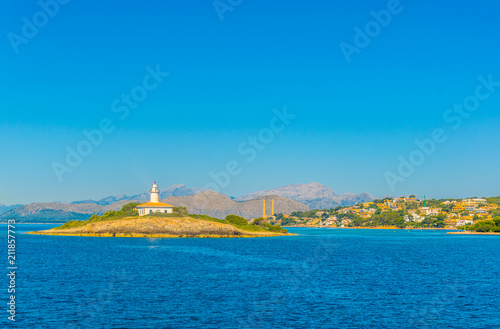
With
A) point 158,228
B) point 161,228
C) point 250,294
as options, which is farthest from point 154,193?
point 250,294

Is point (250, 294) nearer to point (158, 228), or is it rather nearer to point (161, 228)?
point (161, 228)

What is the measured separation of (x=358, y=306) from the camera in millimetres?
37125

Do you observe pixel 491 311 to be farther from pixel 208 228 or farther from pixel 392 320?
pixel 208 228

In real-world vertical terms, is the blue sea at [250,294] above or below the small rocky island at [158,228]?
below

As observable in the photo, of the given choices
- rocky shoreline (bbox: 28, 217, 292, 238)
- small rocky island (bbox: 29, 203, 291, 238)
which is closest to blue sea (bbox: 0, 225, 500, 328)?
rocky shoreline (bbox: 28, 217, 292, 238)

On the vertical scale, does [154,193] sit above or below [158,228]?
above

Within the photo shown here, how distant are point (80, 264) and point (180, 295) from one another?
28411 millimetres

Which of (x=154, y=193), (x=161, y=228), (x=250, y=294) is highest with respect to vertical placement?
(x=154, y=193)

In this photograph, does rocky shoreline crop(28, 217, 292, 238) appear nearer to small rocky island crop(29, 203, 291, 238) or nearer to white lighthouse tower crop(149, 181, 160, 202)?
small rocky island crop(29, 203, 291, 238)

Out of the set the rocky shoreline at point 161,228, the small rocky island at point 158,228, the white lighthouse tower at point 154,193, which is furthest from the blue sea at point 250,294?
the white lighthouse tower at point 154,193

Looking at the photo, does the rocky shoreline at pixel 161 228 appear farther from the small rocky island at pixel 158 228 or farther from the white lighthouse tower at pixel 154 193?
the white lighthouse tower at pixel 154 193

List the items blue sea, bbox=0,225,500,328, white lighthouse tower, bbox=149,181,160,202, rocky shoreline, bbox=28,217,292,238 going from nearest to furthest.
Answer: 1. blue sea, bbox=0,225,500,328
2. rocky shoreline, bbox=28,217,292,238
3. white lighthouse tower, bbox=149,181,160,202

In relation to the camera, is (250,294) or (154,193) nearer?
(250,294)

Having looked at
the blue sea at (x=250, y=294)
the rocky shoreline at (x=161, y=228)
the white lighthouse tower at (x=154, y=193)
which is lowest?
the blue sea at (x=250, y=294)
